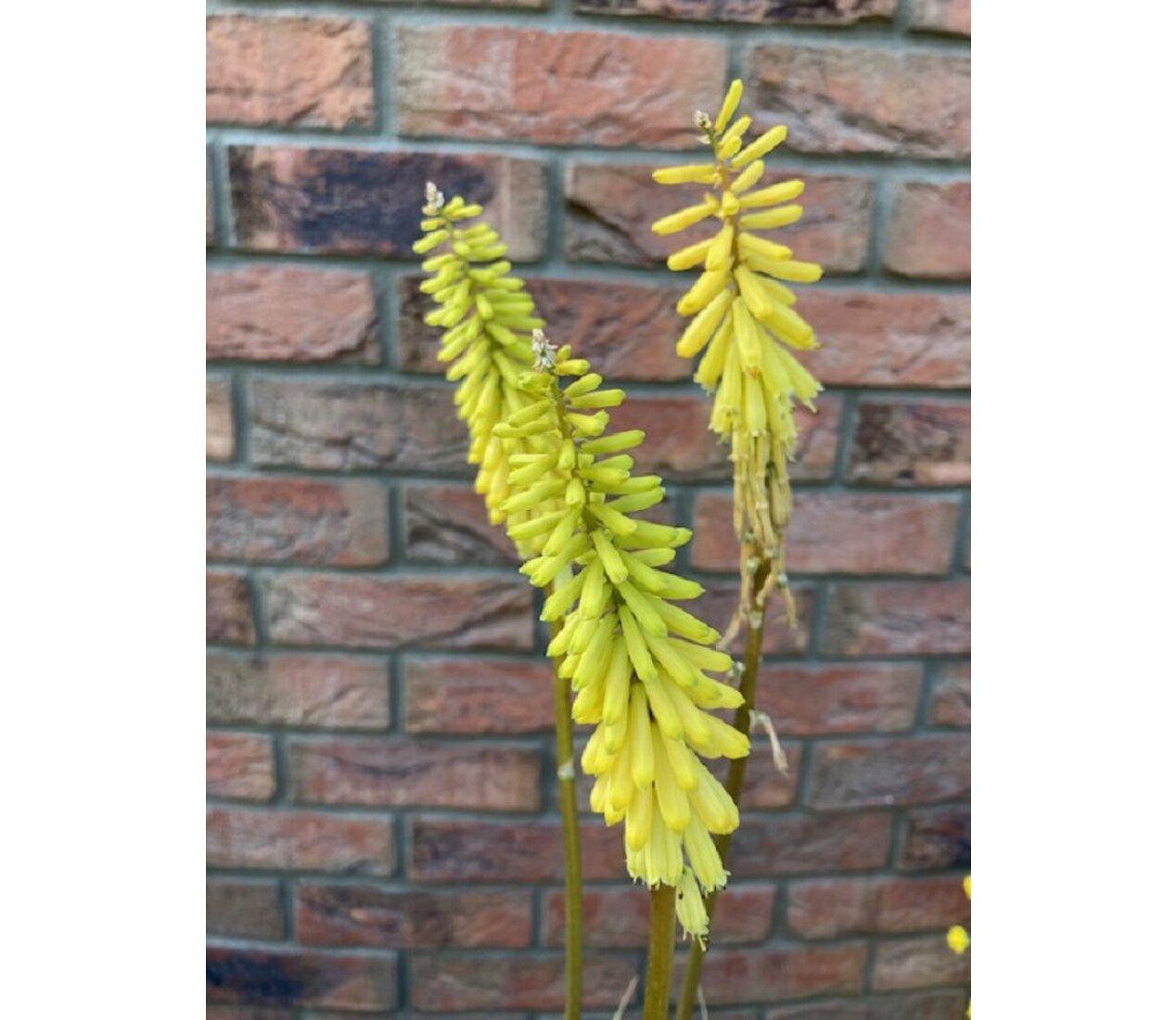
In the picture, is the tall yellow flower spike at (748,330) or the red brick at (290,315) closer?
the tall yellow flower spike at (748,330)

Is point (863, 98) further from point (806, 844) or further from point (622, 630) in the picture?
point (806, 844)

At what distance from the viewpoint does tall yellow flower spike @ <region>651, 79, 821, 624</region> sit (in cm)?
47

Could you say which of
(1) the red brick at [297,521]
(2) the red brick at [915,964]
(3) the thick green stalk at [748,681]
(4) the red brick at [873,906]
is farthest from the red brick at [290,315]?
(2) the red brick at [915,964]

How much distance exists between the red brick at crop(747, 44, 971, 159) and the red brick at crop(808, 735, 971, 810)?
51 cm

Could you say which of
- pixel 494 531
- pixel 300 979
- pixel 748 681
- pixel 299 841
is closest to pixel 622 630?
Answer: pixel 748 681

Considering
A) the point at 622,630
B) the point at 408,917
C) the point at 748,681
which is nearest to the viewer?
the point at 622,630

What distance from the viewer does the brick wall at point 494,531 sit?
0.68 m

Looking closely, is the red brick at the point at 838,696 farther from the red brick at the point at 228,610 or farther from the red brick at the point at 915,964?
the red brick at the point at 228,610

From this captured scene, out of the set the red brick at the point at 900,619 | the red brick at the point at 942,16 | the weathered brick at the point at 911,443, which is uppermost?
the red brick at the point at 942,16

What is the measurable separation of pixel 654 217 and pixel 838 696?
0.44m

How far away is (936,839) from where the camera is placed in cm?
88

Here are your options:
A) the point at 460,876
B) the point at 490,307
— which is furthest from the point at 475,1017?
the point at 490,307

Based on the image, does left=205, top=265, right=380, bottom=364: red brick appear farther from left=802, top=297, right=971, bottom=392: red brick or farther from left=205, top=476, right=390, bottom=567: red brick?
left=802, top=297, right=971, bottom=392: red brick

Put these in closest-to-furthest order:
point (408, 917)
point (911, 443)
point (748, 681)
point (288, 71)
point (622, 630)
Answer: point (622, 630)
point (748, 681)
point (288, 71)
point (911, 443)
point (408, 917)
